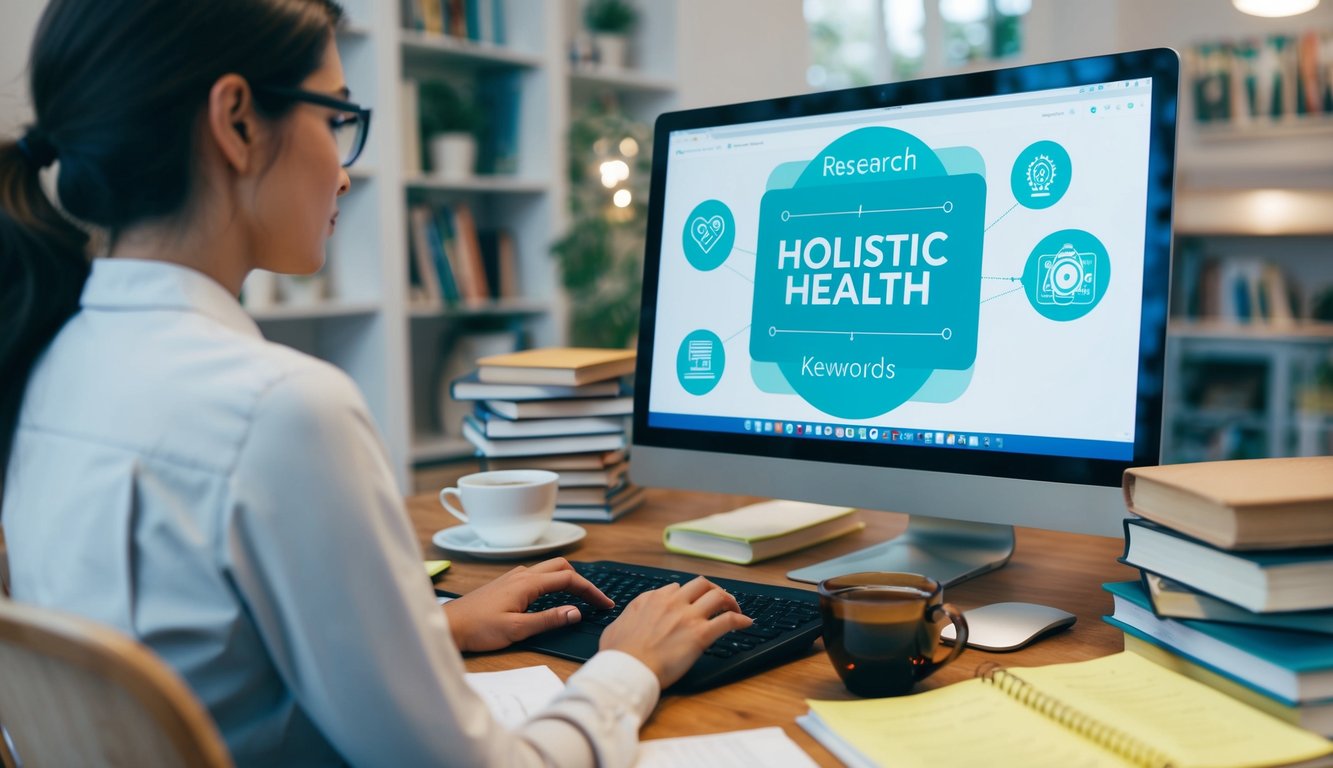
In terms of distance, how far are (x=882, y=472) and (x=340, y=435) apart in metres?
0.64

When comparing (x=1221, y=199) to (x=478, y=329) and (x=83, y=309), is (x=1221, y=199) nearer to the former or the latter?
(x=478, y=329)

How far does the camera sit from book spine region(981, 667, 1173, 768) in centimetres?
65

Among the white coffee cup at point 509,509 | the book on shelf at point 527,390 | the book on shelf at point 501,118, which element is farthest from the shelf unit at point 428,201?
the white coffee cup at point 509,509

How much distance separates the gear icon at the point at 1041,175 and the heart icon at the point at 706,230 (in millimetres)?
348

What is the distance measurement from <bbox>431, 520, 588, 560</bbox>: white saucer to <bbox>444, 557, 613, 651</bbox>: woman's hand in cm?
20

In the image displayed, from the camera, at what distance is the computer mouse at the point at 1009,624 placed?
0.90 m

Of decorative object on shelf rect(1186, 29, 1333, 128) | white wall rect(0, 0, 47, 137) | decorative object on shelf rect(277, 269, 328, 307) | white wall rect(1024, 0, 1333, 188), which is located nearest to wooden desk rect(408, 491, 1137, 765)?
decorative object on shelf rect(277, 269, 328, 307)

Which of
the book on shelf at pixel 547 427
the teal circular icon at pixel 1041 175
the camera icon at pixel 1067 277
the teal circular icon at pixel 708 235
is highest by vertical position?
the teal circular icon at pixel 1041 175

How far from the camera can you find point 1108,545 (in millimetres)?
1285

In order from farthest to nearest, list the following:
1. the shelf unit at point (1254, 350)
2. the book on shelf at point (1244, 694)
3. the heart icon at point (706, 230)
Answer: the shelf unit at point (1254, 350) < the heart icon at point (706, 230) < the book on shelf at point (1244, 694)

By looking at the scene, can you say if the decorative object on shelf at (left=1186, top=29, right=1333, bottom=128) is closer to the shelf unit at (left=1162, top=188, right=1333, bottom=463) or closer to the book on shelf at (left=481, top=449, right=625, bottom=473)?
the shelf unit at (left=1162, top=188, right=1333, bottom=463)

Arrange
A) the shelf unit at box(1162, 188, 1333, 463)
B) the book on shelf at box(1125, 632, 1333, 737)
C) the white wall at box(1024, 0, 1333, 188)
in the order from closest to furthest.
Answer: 1. the book on shelf at box(1125, 632, 1333, 737)
2. the shelf unit at box(1162, 188, 1333, 463)
3. the white wall at box(1024, 0, 1333, 188)

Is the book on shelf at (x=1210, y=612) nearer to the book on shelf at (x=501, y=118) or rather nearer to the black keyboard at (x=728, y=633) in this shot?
the black keyboard at (x=728, y=633)

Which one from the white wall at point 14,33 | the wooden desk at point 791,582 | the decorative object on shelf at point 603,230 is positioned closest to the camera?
the wooden desk at point 791,582
